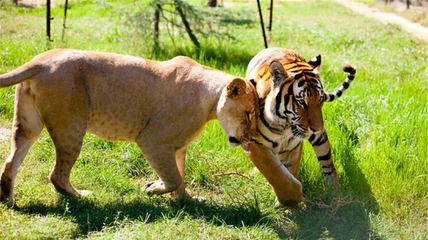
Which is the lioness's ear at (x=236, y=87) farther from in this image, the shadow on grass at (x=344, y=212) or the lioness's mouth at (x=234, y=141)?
the shadow on grass at (x=344, y=212)

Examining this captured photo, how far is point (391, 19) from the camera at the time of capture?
73.7ft

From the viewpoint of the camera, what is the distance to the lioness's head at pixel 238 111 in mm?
5242

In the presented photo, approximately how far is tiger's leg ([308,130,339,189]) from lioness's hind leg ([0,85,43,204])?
7.89ft

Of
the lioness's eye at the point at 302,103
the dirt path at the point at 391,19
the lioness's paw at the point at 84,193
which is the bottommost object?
the dirt path at the point at 391,19

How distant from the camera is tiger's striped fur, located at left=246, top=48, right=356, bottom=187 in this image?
208 inches

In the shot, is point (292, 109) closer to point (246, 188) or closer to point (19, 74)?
point (246, 188)

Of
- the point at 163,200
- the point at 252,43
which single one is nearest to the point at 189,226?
the point at 163,200

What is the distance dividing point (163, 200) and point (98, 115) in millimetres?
876

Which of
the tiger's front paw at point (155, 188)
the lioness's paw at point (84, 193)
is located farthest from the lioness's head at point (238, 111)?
the lioness's paw at point (84, 193)

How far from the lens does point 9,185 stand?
515 cm

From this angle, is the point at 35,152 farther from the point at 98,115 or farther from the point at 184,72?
the point at 184,72

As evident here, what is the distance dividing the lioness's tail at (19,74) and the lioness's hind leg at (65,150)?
0.45 metres

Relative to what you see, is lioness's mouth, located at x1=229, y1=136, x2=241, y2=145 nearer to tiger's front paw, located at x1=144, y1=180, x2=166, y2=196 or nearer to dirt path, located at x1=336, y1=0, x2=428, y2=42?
tiger's front paw, located at x1=144, y1=180, x2=166, y2=196

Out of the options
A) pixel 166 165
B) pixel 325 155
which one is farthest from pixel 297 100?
pixel 166 165
